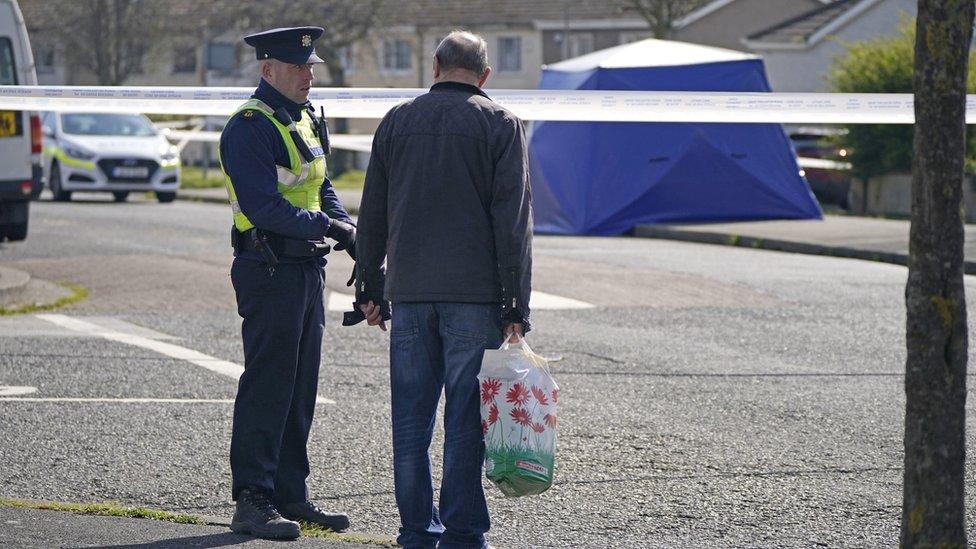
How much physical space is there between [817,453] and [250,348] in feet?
8.99

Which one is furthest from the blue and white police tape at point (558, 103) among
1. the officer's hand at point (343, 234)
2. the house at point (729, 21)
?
the house at point (729, 21)

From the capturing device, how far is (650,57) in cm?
2053

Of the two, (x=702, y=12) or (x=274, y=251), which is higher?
(x=702, y=12)

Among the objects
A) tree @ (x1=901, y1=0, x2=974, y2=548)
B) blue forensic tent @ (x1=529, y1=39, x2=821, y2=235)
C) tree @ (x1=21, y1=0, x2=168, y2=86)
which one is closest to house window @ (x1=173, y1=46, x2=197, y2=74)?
tree @ (x1=21, y1=0, x2=168, y2=86)

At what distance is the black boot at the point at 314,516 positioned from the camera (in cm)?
539

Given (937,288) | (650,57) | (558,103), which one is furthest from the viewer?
(650,57)

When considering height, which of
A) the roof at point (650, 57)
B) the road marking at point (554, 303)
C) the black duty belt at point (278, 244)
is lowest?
the road marking at point (554, 303)

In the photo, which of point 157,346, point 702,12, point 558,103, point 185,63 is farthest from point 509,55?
point 157,346

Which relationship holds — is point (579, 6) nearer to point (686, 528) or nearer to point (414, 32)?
point (414, 32)

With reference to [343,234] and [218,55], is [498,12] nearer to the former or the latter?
[218,55]

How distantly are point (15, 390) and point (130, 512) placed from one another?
113 inches

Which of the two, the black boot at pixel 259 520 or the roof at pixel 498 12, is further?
the roof at pixel 498 12

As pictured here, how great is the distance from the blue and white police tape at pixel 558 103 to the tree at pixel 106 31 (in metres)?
35.8

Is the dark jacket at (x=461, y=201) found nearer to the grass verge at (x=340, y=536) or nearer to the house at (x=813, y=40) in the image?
the grass verge at (x=340, y=536)
